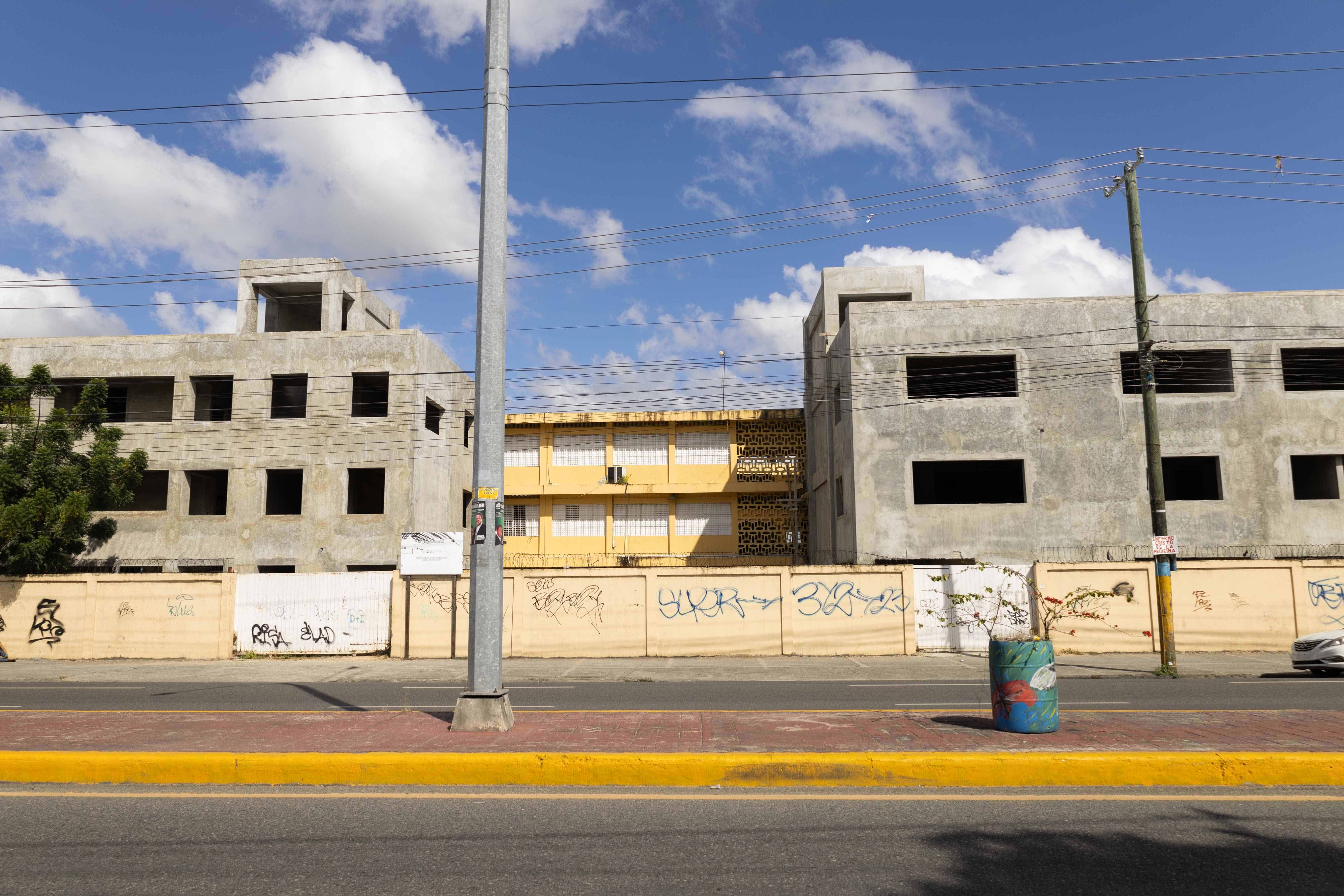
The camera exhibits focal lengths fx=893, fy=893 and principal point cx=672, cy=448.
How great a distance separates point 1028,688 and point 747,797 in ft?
10.3

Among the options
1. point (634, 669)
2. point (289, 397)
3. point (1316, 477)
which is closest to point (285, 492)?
point (289, 397)

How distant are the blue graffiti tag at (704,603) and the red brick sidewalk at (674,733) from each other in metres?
11.0

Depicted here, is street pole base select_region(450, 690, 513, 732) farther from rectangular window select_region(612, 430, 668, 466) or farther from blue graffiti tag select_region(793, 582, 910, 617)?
rectangular window select_region(612, 430, 668, 466)

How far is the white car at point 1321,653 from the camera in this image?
1560 centimetres

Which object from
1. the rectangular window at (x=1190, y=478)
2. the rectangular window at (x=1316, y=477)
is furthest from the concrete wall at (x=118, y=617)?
the rectangular window at (x=1316, y=477)

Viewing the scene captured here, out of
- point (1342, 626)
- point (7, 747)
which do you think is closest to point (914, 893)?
point (7, 747)

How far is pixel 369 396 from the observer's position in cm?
3319

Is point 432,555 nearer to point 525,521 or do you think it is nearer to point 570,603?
point 570,603

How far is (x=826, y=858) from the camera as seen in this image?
4910mm

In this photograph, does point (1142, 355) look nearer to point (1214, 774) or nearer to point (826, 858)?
point (1214, 774)

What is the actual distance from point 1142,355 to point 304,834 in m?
17.1

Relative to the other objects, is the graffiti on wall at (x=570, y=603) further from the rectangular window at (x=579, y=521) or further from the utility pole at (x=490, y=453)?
the rectangular window at (x=579, y=521)

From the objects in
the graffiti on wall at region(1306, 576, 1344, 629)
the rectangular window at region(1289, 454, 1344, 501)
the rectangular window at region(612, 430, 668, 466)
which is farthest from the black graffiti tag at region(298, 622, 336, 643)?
the rectangular window at region(1289, 454, 1344, 501)

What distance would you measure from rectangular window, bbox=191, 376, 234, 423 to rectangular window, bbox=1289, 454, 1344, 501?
33.4 m
